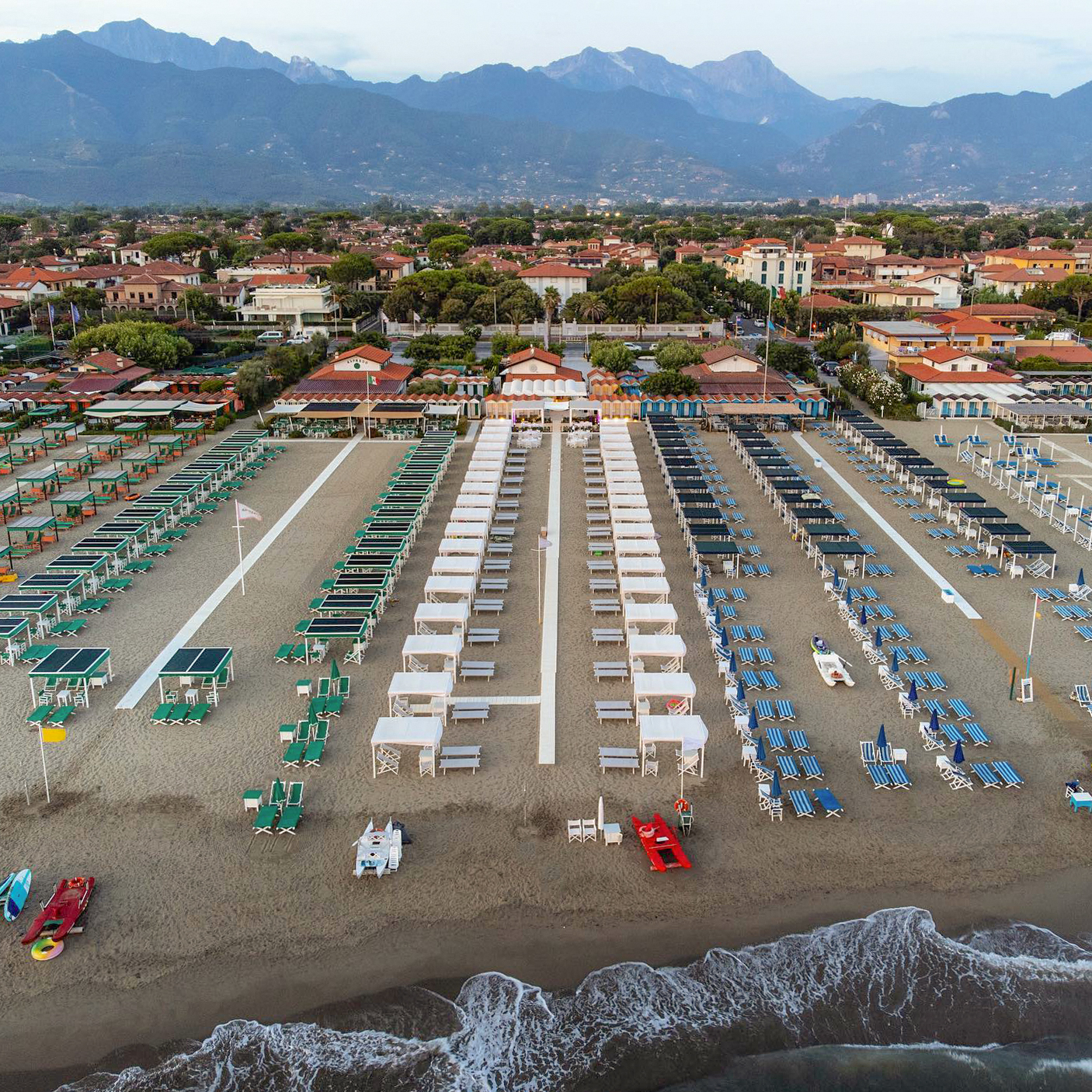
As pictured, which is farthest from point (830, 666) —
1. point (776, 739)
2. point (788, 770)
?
point (788, 770)

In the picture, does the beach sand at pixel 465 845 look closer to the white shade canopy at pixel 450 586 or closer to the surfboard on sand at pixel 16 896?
the surfboard on sand at pixel 16 896

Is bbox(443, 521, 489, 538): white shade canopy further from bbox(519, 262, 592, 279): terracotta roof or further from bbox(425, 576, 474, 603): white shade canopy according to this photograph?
bbox(519, 262, 592, 279): terracotta roof

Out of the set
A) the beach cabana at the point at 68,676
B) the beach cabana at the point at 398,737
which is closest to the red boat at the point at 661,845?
the beach cabana at the point at 398,737

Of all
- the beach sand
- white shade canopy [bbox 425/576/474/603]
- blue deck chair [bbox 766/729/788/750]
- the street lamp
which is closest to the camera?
the beach sand

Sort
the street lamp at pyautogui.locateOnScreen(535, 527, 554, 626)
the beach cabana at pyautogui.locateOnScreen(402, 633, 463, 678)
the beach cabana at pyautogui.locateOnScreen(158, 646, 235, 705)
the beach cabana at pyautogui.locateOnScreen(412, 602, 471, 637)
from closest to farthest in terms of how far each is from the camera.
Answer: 1. the beach cabana at pyautogui.locateOnScreen(158, 646, 235, 705)
2. the beach cabana at pyautogui.locateOnScreen(402, 633, 463, 678)
3. the beach cabana at pyautogui.locateOnScreen(412, 602, 471, 637)
4. the street lamp at pyautogui.locateOnScreen(535, 527, 554, 626)

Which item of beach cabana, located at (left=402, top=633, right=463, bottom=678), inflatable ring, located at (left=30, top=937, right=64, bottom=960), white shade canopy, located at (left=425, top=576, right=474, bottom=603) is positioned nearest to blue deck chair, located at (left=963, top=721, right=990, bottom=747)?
beach cabana, located at (left=402, top=633, right=463, bottom=678)
